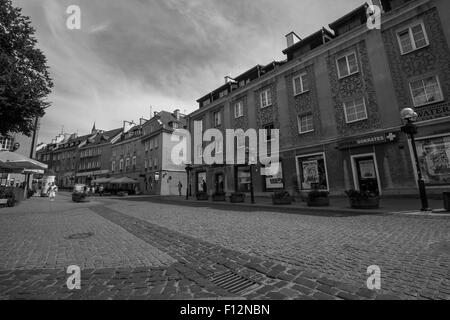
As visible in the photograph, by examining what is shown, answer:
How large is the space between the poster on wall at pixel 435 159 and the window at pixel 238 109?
569 inches

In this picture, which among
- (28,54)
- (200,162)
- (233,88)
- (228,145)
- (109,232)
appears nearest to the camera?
(109,232)

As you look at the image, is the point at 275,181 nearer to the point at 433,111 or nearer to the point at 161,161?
the point at 433,111

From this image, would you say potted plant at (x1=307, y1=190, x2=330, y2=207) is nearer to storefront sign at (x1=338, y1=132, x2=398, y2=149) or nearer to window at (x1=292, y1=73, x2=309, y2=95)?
storefront sign at (x1=338, y1=132, x2=398, y2=149)

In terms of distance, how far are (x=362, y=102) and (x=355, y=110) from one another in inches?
24.7

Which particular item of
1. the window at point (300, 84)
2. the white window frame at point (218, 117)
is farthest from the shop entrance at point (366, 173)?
the white window frame at point (218, 117)

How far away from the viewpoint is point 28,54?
13719mm

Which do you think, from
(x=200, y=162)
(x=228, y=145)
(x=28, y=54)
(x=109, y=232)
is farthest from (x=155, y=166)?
(x=109, y=232)

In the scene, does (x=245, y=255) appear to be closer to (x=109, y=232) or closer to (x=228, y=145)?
(x=109, y=232)

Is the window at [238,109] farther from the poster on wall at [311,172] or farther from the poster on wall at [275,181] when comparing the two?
the poster on wall at [311,172]

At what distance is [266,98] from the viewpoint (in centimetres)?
2034

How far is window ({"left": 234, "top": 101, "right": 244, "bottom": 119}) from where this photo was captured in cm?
2255

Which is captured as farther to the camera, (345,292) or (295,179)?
(295,179)

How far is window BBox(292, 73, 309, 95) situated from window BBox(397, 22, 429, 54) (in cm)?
604
